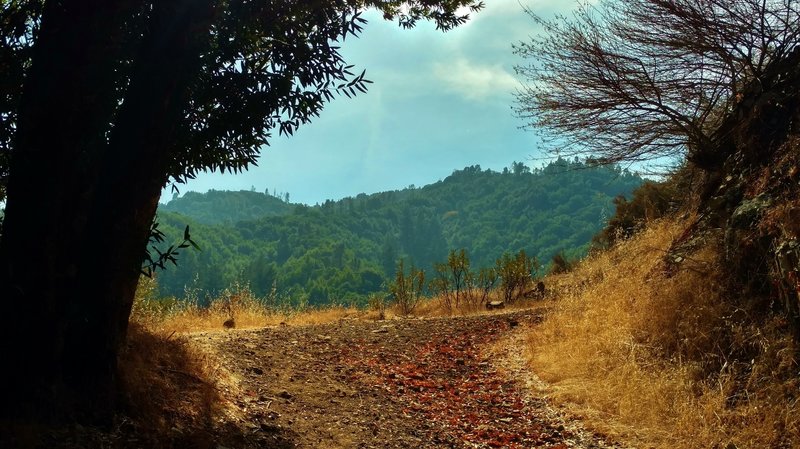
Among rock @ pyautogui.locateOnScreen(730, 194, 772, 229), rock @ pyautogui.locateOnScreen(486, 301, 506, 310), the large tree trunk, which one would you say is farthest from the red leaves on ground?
rock @ pyautogui.locateOnScreen(486, 301, 506, 310)

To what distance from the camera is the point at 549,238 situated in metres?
133

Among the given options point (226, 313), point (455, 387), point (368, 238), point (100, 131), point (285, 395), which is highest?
point (368, 238)

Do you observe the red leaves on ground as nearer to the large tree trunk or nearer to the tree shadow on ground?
the tree shadow on ground

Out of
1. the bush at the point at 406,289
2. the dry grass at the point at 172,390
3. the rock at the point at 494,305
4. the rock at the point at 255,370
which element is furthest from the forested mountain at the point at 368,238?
the dry grass at the point at 172,390

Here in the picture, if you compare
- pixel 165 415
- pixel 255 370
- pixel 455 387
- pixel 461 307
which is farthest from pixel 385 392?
pixel 461 307

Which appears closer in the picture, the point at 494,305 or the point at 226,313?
the point at 226,313

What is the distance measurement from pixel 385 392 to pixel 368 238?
164m

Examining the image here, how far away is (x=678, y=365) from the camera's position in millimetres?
5625

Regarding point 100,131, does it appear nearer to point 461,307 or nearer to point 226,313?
point 226,313

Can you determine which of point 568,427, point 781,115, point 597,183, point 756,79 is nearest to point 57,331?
point 568,427

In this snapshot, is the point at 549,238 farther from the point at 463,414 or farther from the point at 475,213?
the point at 463,414

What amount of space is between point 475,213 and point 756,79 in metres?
187

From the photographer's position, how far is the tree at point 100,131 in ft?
10.4

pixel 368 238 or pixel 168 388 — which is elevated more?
pixel 368 238
